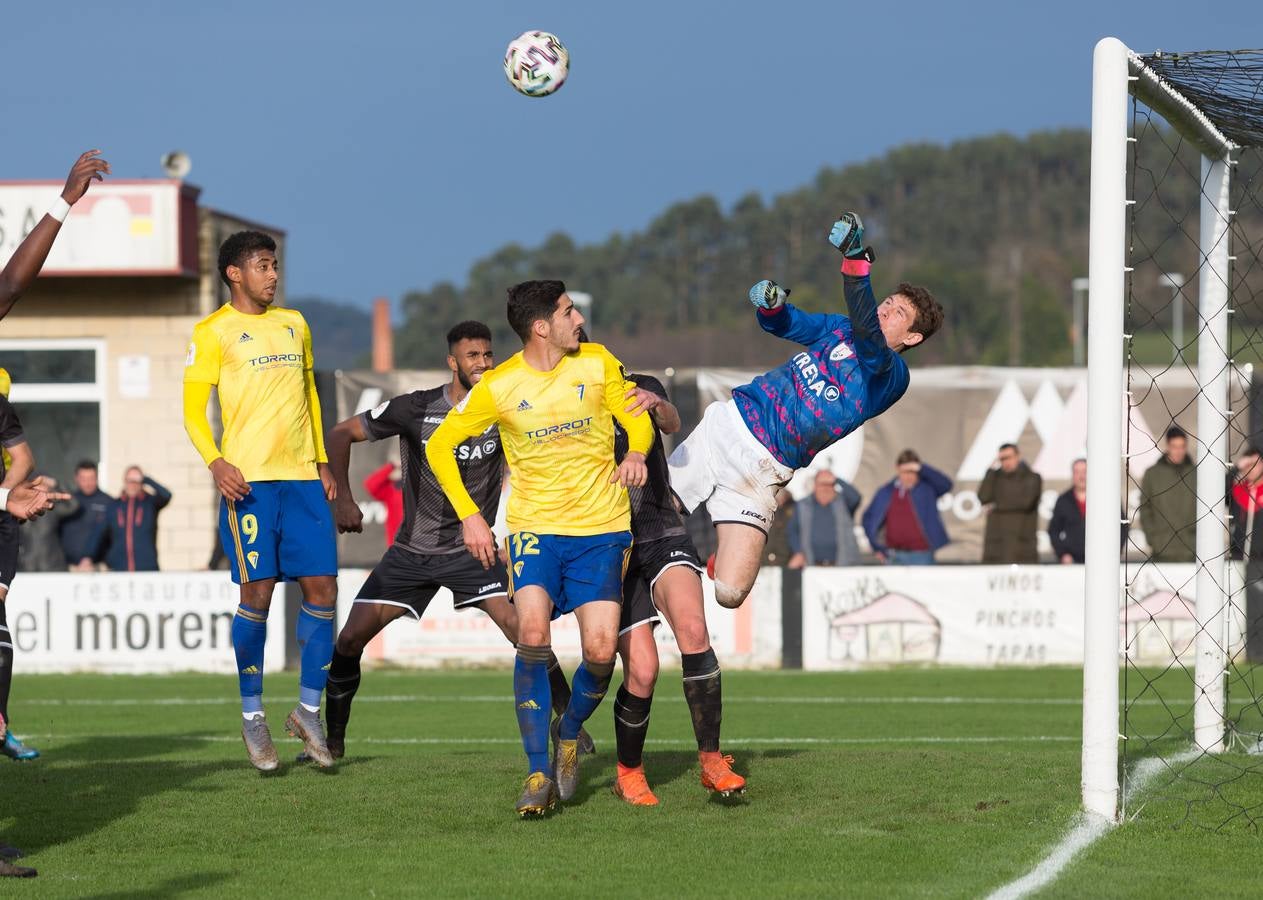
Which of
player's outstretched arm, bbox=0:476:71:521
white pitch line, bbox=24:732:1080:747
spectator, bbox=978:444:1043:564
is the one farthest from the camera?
spectator, bbox=978:444:1043:564

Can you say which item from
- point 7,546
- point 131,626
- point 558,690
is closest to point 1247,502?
point 558,690

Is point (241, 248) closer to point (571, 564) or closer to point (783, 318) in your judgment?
point (571, 564)

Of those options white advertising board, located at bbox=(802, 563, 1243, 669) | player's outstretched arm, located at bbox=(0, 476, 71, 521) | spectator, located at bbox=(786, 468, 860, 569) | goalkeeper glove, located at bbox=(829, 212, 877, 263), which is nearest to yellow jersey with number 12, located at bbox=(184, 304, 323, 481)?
player's outstretched arm, located at bbox=(0, 476, 71, 521)

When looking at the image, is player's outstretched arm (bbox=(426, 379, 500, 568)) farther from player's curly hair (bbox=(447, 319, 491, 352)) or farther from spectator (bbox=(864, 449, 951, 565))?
spectator (bbox=(864, 449, 951, 565))

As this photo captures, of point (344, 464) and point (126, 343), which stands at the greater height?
point (126, 343)

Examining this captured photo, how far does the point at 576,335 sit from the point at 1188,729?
5692 mm

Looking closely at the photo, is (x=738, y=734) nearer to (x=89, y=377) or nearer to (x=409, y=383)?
(x=409, y=383)

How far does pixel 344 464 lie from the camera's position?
29.7 ft

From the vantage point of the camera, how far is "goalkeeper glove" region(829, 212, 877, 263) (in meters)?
7.04

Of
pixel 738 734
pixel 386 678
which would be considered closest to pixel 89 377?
pixel 386 678

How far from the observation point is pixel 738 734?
37.8 feet

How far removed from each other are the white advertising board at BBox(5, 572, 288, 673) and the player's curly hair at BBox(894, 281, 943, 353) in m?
10.5

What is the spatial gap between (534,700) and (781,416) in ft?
5.52

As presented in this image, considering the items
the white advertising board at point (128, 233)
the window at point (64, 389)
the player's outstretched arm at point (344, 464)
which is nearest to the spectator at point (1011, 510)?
the player's outstretched arm at point (344, 464)
